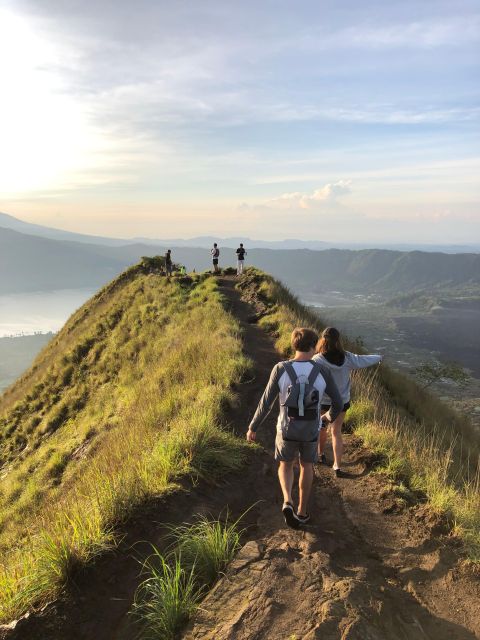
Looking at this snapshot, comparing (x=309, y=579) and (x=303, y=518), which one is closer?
(x=309, y=579)

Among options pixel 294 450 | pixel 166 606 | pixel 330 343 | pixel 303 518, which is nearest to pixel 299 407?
pixel 294 450

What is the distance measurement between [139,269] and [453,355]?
15245 centimetres

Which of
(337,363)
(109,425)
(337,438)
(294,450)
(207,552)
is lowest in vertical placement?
(109,425)

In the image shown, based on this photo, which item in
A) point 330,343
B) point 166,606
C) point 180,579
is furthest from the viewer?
point 330,343

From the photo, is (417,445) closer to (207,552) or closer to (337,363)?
(337,363)

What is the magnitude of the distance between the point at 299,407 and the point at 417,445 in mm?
3916

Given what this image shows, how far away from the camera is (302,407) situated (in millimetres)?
4258

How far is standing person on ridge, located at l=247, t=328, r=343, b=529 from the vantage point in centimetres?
427

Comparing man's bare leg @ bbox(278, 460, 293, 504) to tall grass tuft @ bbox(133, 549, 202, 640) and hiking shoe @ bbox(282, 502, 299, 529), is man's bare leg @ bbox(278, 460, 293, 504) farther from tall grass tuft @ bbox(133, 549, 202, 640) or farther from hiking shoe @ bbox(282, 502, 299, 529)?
tall grass tuft @ bbox(133, 549, 202, 640)

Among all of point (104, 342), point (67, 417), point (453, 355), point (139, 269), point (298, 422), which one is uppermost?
point (139, 269)

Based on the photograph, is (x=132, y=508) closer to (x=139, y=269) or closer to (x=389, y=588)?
(x=389, y=588)

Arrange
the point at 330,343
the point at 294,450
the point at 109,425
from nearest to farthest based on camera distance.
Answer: the point at 294,450 < the point at 330,343 < the point at 109,425

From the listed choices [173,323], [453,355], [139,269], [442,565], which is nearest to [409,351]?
[453,355]

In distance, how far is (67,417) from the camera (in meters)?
14.6
